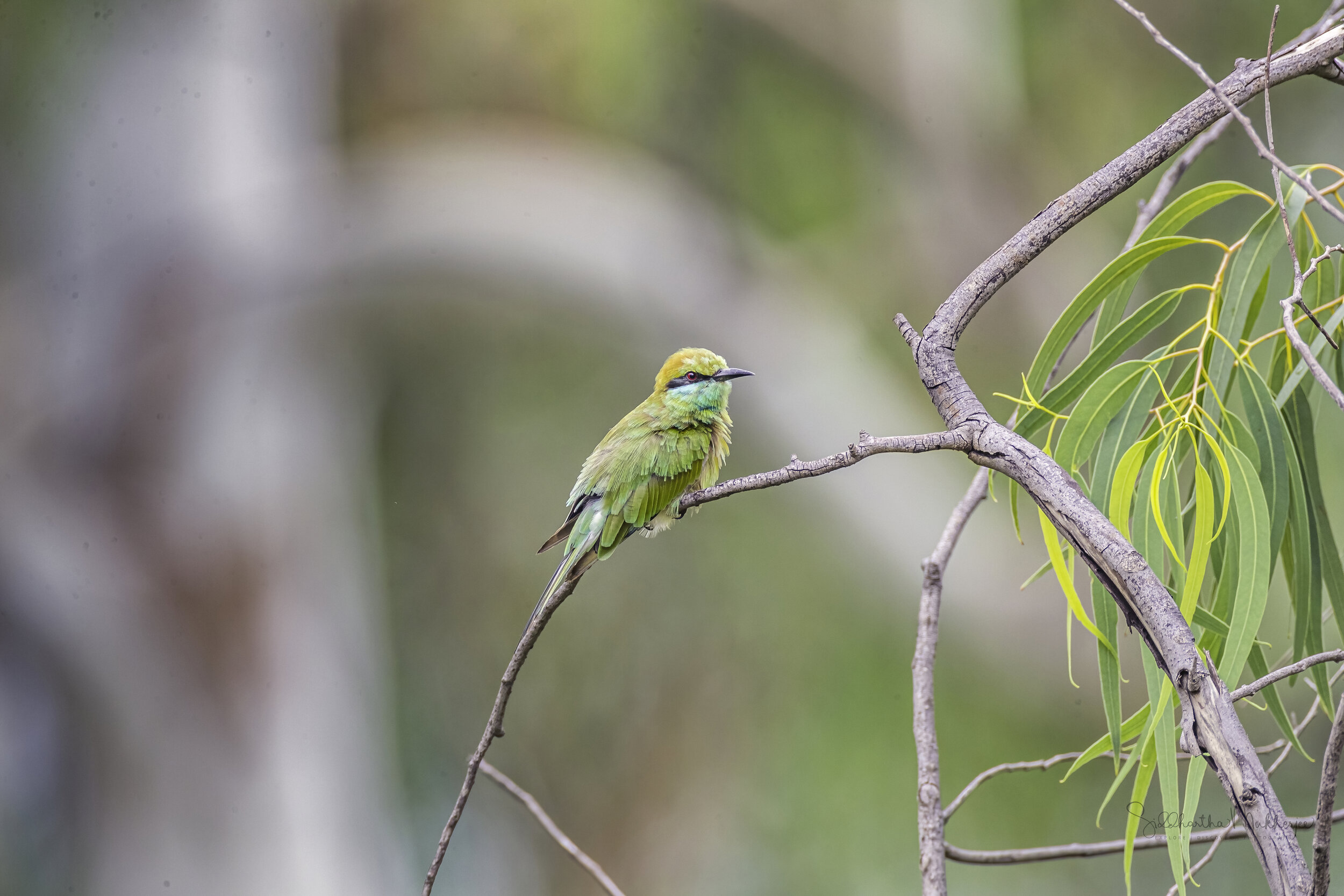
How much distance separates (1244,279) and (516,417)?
7.84 ft

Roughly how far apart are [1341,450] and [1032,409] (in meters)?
2.06

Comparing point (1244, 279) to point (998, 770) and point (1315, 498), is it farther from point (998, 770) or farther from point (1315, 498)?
point (998, 770)

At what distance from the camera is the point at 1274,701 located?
2.17 feet

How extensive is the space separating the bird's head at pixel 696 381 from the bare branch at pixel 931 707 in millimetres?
342

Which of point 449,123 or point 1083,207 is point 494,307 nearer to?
point 449,123

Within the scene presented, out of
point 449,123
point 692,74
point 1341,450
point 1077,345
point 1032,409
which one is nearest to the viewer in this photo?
point 1032,409

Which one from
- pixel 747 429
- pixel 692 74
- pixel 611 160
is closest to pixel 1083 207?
pixel 747 429

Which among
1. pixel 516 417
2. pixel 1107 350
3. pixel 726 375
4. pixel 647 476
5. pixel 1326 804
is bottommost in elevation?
pixel 1326 804

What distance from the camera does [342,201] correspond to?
99.3 inches

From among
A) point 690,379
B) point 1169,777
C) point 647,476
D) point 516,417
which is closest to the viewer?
point 1169,777

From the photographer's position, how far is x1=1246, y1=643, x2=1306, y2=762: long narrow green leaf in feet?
2.03

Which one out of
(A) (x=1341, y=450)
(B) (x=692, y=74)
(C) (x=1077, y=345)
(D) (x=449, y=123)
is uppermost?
(B) (x=692, y=74)

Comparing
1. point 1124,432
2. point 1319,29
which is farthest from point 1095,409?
point 1319,29

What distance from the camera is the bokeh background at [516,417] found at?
2.34m
